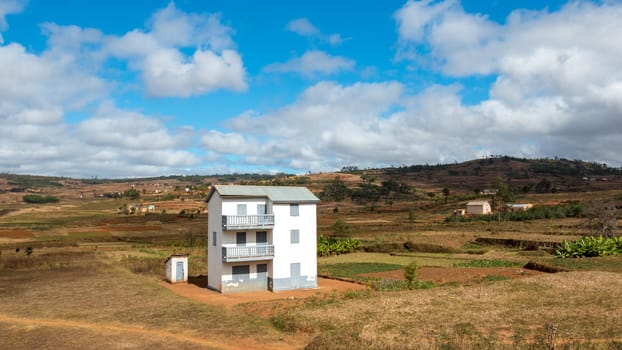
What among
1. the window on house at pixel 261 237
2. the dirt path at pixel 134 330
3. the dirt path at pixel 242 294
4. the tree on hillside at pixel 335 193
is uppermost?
the tree on hillside at pixel 335 193

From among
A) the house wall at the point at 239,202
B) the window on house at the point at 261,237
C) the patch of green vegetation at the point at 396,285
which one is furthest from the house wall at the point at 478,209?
the house wall at the point at 239,202

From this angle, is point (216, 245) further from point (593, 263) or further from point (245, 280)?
point (593, 263)

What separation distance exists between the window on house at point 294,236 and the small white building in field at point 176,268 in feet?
33.9

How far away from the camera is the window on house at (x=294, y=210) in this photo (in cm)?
4062

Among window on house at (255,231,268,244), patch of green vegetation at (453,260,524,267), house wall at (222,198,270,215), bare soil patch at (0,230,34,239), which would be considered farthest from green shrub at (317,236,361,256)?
bare soil patch at (0,230,34,239)

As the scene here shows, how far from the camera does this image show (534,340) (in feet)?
64.7

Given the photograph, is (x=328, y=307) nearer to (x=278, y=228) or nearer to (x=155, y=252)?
(x=278, y=228)

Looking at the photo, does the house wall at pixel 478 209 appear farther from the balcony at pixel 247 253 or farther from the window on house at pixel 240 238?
the window on house at pixel 240 238

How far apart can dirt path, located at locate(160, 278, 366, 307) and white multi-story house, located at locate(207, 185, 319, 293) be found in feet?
3.30

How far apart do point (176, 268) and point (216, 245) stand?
6.41m

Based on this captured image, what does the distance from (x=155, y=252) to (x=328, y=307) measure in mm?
40919

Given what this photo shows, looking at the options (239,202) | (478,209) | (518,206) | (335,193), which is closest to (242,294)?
(239,202)

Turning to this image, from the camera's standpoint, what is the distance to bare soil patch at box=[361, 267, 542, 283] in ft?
132

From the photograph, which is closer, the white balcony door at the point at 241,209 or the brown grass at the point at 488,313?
the brown grass at the point at 488,313
